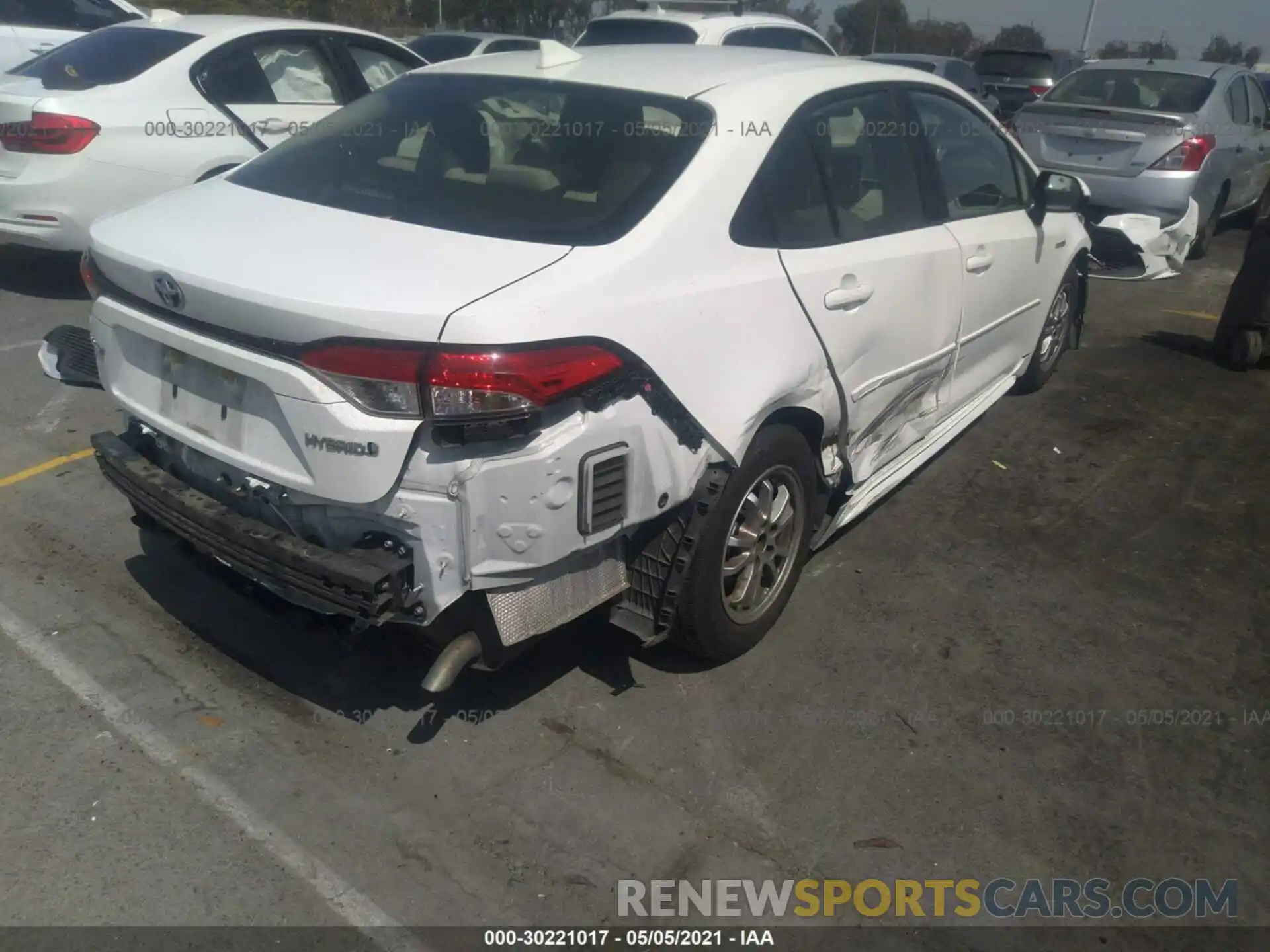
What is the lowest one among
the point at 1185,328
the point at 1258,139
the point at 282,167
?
the point at 1185,328

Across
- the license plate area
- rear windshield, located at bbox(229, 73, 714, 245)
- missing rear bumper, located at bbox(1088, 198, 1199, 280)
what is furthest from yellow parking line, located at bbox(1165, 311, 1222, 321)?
the license plate area

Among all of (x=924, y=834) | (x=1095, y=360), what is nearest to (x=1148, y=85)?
(x=1095, y=360)

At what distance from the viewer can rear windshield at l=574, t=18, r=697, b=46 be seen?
943 centimetres

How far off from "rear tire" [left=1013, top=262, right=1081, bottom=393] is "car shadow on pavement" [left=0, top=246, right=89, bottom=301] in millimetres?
5953

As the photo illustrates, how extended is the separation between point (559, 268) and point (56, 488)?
2872mm

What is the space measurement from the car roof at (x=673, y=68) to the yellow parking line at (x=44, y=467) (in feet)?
7.65

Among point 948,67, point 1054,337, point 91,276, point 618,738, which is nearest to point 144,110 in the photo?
point 91,276

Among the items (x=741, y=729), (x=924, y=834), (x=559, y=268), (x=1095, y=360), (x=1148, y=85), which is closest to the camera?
(x=559, y=268)

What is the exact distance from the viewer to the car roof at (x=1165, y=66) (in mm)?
9615

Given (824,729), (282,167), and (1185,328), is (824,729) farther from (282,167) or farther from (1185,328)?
(1185,328)

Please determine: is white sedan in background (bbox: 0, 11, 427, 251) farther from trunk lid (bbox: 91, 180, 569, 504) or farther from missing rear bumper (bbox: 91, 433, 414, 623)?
missing rear bumper (bbox: 91, 433, 414, 623)

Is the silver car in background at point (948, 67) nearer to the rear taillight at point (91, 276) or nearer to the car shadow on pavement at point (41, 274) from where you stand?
the car shadow on pavement at point (41, 274)

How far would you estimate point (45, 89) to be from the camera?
632cm

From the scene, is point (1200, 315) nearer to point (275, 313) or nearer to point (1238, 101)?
point (1238, 101)
